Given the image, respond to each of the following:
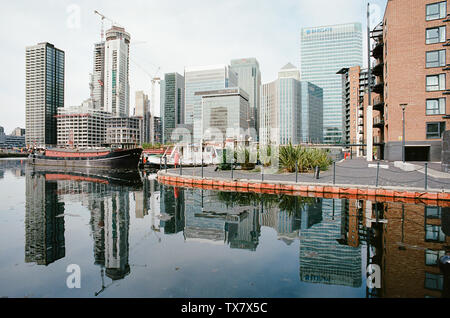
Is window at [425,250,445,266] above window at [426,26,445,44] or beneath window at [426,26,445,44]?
beneath

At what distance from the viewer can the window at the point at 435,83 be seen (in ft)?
106

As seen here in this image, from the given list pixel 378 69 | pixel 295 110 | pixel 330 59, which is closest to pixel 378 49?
pixel 378 69

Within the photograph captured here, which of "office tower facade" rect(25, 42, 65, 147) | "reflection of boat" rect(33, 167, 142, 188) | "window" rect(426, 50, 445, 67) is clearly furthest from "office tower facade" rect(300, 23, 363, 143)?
"office tower facade" rect(25, 42, 65, 147)

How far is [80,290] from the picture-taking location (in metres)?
4.57

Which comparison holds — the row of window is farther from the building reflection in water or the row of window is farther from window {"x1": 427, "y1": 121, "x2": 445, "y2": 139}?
the building reflection in water

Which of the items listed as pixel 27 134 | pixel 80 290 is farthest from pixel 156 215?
pixel 27 134

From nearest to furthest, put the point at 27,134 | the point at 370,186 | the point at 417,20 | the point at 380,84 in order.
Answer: the point at 370,186, the point at 417,20, the point at 380,84, the point at 27,134

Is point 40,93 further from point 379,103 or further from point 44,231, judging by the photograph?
point 44,231

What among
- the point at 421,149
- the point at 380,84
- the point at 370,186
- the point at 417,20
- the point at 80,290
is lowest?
the point at 80,290

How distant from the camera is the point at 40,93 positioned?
196 metres

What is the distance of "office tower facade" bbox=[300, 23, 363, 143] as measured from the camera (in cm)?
17038

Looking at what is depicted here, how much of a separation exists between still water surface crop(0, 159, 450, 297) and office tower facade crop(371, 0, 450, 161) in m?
28.7
